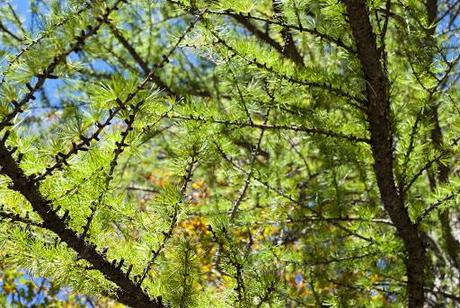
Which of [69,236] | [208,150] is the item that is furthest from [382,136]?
[69,236]

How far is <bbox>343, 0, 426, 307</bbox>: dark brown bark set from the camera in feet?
6.36

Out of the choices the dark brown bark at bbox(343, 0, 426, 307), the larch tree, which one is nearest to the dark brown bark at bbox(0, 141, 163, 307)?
the larch tree

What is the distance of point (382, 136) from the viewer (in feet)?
7.09

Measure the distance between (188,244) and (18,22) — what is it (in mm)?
2289

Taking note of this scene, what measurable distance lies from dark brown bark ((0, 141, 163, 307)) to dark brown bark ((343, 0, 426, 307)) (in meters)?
1.10

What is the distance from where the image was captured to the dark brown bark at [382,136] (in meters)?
1.94

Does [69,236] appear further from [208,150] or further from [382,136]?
[382,136]

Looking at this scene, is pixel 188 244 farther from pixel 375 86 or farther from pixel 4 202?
pixel 375 86

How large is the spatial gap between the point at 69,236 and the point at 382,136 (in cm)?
131

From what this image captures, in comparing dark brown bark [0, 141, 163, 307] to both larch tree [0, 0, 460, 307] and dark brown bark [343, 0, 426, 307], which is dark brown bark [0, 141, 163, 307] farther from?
dark brown bark [343, 0, 426, 307]

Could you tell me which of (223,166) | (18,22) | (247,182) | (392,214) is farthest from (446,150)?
(18,22)

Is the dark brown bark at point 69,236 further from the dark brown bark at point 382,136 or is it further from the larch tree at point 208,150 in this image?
the dark brown bark at point 382,136

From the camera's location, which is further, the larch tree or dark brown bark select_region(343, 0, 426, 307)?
dark brown bark select_region(343, 0, 426, 307)

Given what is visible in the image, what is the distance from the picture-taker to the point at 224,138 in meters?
2.21
